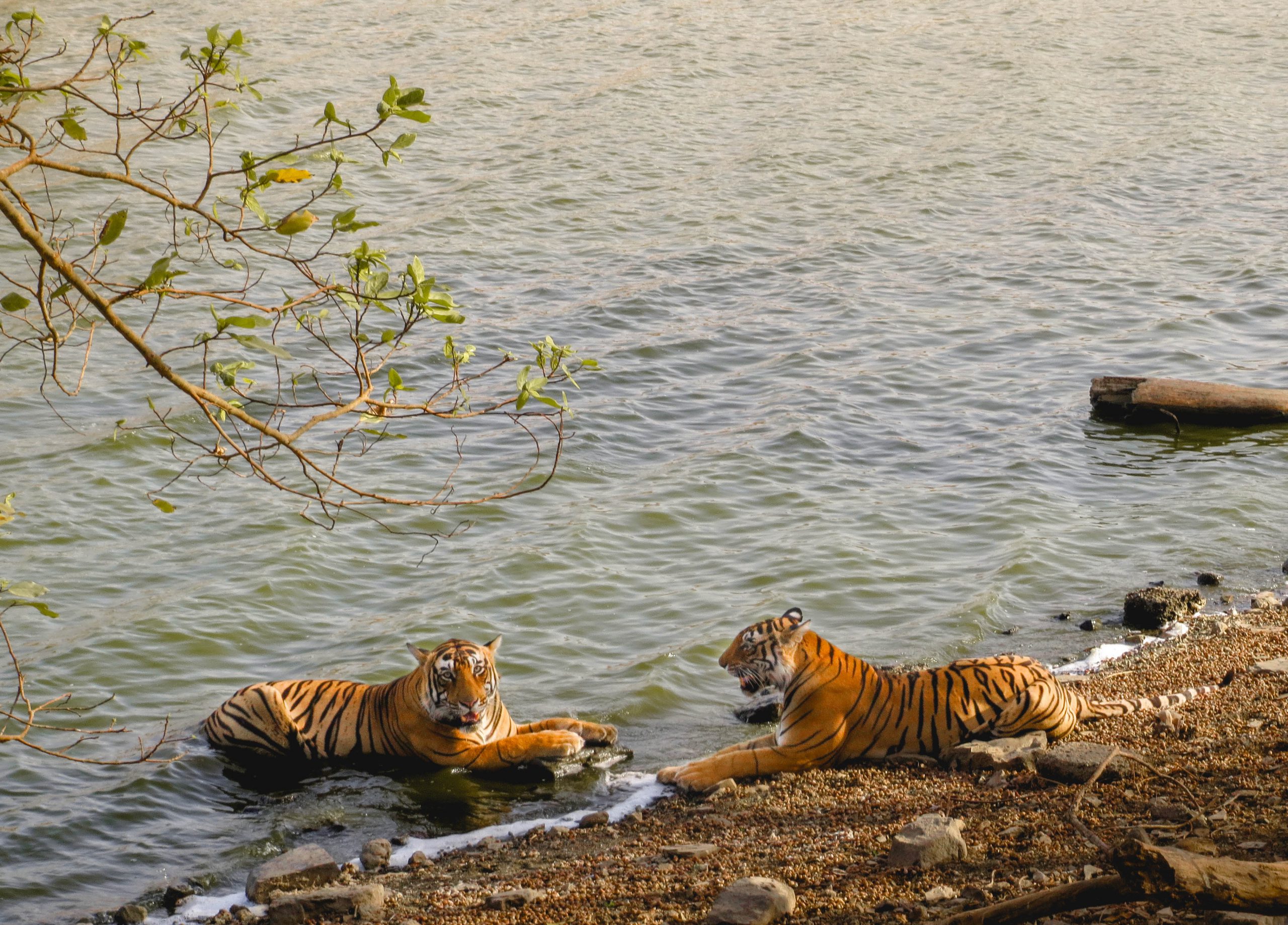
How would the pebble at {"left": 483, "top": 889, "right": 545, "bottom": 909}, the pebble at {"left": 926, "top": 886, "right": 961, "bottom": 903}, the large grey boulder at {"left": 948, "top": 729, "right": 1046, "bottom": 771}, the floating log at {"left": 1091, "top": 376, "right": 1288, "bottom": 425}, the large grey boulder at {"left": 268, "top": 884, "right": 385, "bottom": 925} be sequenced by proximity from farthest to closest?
1. the floating log at {"left": 1091, "top": 376, "right": 1288, "bottom": 425}
2. the large grey boulder at {"left": 948, "top": 729, "right": 1046, "bottom": 771}
3. the large grey boulder at {"left": 268, "top": 884, "right": 385, "bottom": 925}
4. the pebble at {"left": 483, "top": 889, "right": 545, "bottom": 909}
5. the pebble at {"left": 926, "top": 886, "right": 961, "bottom": 903}

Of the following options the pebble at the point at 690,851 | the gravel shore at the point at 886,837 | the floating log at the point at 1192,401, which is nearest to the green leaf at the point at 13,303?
the gravel shore at the point at 886,837

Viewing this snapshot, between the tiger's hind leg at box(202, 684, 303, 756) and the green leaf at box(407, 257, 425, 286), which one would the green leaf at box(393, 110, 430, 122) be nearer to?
the green leaf at box(407, 257, 425, 286)

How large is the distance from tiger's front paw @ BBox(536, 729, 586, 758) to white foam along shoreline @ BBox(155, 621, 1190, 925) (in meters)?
0.23

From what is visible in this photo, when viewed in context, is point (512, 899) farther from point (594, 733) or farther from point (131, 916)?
point (594, 733)

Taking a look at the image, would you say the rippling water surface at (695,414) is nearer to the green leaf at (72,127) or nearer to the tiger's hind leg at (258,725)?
the tiger's hind leg at (258,725)

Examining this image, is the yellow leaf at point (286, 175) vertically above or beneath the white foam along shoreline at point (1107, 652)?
above

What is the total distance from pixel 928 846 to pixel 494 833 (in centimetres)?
229

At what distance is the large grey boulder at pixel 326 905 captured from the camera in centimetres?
558

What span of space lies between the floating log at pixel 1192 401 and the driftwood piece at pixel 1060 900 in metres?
9.16

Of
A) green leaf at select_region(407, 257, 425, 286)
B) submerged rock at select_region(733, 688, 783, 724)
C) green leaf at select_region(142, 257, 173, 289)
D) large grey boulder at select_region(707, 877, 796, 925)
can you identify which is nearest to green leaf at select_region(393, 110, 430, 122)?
green leaf at select_region(407, 257, 425, 286)

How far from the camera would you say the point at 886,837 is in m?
5.63

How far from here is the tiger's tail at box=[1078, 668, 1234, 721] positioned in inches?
279

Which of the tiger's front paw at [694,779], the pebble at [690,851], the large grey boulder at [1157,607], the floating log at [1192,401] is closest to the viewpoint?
the pebble at [690,851]

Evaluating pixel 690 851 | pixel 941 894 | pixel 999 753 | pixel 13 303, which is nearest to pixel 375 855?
pixel 690 851
